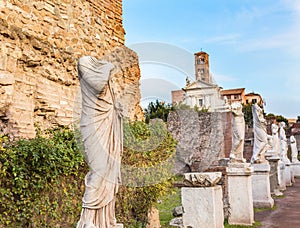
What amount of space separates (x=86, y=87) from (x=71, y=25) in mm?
5433

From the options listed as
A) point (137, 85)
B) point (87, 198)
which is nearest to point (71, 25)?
point (137, 85)

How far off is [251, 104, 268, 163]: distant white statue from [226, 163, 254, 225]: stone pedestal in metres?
3.12

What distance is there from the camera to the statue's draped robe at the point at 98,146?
3.59 m

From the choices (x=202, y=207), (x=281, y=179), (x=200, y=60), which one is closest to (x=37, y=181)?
(x=202, y=207)

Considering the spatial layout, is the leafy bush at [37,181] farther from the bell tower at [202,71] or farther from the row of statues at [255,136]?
the bell tower at [202,71]

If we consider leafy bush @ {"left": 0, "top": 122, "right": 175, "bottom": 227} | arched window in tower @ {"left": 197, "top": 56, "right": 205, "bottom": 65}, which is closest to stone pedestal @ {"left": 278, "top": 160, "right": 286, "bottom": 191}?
leafy bush @ {"left": 0, "top": 122, "right": 175, "bottom": 227}

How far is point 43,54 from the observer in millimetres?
7098

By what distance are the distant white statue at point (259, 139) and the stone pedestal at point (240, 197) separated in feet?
10.2

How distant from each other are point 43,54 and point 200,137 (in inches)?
783

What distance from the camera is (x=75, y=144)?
5.09 metres

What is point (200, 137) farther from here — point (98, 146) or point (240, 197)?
point (98, 146)

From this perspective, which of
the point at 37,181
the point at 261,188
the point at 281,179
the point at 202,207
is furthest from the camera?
the point at 281,179

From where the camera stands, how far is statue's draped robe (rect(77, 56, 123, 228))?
11.8 ft

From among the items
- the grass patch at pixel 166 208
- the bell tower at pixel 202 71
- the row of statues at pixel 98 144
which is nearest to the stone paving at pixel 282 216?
the grass patch at pixel 166 208
